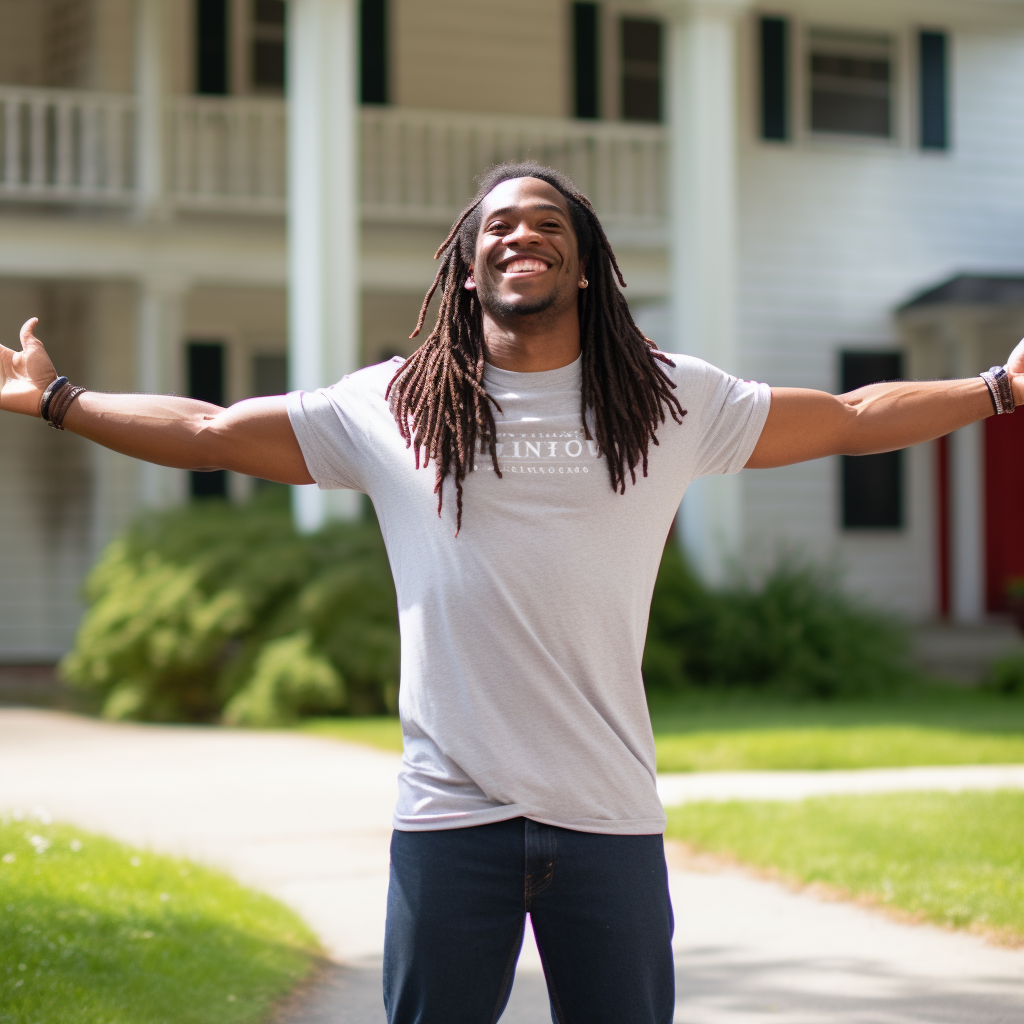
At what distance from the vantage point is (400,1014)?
236cm

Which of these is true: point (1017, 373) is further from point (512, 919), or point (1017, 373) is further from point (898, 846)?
point (898, 846)

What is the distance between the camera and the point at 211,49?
1382cm

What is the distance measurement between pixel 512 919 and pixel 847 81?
14064 mm

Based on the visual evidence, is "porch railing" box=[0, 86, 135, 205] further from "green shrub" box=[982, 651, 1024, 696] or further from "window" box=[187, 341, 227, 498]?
"green shrub" box=[982, 651, 1024, 696]

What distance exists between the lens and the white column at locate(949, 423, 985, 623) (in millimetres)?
14656

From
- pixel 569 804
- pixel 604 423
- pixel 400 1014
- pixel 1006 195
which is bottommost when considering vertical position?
pixel 400 1014

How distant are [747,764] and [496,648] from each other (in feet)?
20.2

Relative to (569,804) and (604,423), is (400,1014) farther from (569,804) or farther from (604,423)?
(604,423)

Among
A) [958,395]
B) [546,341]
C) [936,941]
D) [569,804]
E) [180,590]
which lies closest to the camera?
[569,804]

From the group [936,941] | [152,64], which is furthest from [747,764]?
[152,64]

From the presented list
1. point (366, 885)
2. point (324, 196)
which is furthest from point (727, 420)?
point (324, 196)

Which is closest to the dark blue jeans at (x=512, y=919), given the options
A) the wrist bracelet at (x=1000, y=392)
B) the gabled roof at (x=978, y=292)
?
the wrist bracelet at (x=1000, y=392)

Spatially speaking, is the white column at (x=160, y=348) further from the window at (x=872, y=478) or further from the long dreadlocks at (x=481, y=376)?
the long dreadlocks at (x=481, y=376)

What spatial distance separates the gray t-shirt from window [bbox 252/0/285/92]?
493 inches
